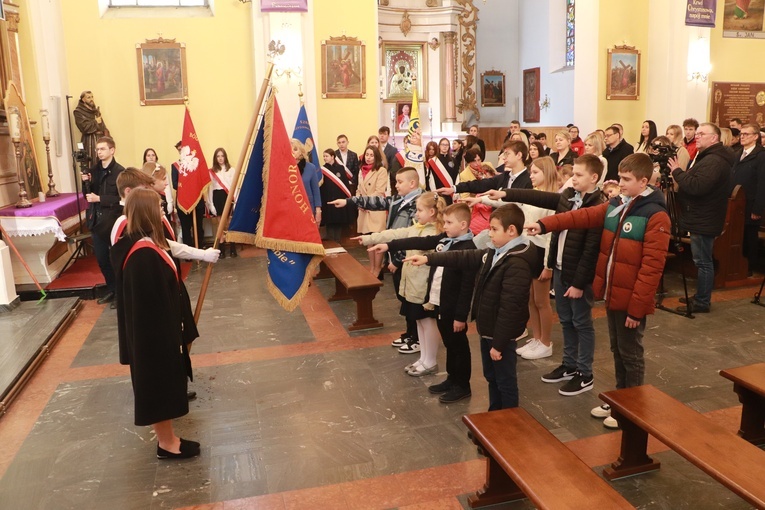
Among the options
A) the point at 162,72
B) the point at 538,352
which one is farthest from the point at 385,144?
the point at 538,352

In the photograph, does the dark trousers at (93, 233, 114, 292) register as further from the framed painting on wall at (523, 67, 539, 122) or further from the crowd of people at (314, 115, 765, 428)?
the framed painting on wall at (523, 67, 539, 122)

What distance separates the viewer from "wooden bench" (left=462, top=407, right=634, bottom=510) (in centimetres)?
286

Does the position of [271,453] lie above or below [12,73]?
below

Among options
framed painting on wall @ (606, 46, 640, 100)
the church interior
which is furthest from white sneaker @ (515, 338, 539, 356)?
framed painting on wall @ (606, 46, 640, 100)

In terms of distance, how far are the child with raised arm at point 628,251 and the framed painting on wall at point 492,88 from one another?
53.9 ft

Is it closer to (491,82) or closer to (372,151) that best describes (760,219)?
(372,151)

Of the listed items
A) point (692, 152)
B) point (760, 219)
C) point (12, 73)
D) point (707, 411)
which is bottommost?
point (707, 411)

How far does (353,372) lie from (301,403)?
2.33 ft

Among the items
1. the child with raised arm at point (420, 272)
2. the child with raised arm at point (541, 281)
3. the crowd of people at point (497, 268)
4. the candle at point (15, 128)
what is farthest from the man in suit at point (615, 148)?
the candle at point (15, 128)

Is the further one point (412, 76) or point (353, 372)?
point (412, 76)

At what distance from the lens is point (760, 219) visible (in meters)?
8.16

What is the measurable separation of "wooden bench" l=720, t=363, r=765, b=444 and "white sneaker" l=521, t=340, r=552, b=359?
5.85 feet

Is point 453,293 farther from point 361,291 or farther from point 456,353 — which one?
point 361,291

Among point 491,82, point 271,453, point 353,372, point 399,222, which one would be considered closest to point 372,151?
point 399,222
